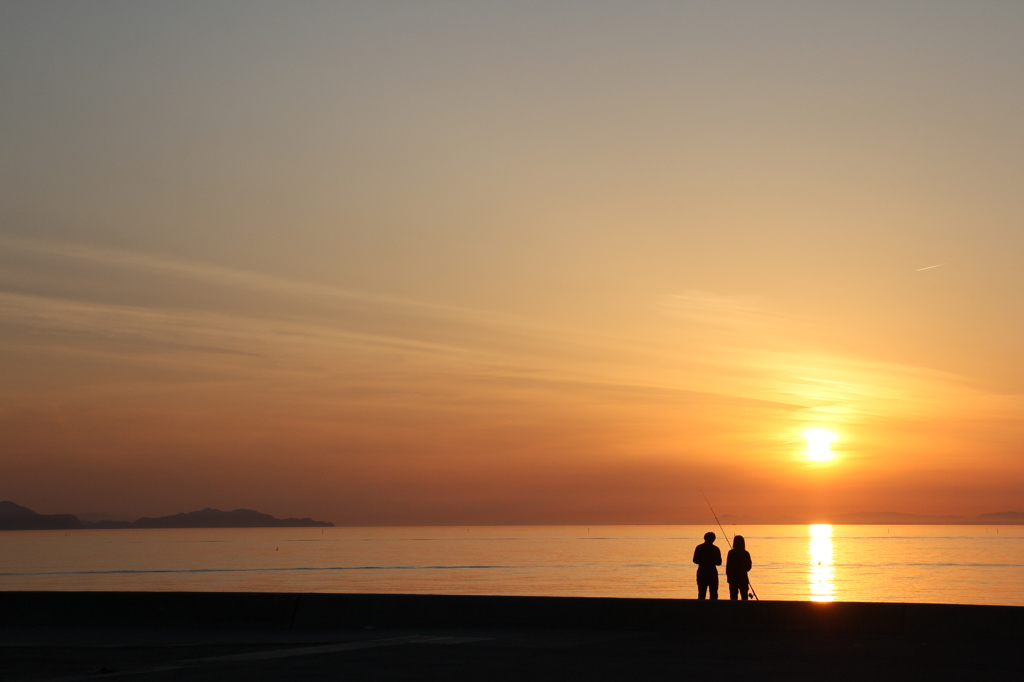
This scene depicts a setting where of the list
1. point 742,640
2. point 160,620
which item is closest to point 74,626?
point 160,620

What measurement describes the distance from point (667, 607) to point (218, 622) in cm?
570

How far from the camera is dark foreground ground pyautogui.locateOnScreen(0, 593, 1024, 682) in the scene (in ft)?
29.3

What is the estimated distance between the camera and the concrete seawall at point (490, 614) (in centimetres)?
1154

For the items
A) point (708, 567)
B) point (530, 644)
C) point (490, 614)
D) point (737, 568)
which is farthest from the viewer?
point (708, 567)

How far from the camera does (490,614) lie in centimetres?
1302

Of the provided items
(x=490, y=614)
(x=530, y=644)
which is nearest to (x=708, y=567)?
(x=490, y=614)

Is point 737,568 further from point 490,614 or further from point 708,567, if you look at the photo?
point 490,614

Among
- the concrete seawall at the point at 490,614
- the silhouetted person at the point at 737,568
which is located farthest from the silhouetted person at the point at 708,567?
the concrete seawall at the point at 490,614

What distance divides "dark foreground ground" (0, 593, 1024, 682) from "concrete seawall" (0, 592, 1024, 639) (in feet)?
0.06

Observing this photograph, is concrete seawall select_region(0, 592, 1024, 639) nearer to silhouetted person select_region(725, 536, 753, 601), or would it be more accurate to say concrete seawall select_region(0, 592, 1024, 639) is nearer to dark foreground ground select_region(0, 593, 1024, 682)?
dark foreground ground select_region(0, 593, 1024, 682)

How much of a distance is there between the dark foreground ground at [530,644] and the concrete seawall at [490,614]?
0.02m

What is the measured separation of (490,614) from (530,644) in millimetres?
1945

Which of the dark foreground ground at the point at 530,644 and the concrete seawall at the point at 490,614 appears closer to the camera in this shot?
the dark foreground ground at the point at 530,644

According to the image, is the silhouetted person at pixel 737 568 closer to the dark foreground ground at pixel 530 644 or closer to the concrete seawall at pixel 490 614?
the concrete seawall at pixel 490 614
